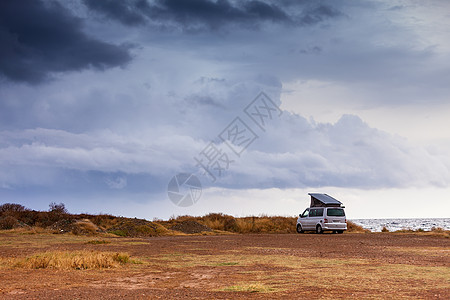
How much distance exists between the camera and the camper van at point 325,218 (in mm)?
37781

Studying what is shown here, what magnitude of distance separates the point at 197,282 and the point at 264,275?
200cm

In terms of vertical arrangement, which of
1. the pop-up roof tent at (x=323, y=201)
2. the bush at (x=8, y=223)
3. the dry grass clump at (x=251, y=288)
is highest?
the pop-up roof tent at (x=323, y=201)

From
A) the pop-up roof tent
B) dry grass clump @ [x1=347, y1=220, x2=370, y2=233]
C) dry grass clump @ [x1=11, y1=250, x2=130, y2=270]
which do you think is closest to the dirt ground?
dry grass clump @ [x1=11, y1=250, x2=130, y2=270]

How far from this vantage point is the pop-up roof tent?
132ft

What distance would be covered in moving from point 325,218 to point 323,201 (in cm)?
330

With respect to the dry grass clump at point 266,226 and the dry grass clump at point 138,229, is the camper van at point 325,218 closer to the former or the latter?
the dry grass clump at point 266,226

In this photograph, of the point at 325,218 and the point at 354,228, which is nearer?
the point at 325,218

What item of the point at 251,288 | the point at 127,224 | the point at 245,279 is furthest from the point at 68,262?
the point at 127,224

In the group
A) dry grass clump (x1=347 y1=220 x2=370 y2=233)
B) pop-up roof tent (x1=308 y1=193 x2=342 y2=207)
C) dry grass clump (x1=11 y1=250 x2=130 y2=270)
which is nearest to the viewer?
dry grass clump (x1=11 y1=250 x2=130 y2=270)

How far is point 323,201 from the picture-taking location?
40.8 m

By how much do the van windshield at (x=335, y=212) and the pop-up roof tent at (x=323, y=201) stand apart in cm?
136

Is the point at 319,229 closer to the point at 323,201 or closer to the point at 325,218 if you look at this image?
the point at 325,218

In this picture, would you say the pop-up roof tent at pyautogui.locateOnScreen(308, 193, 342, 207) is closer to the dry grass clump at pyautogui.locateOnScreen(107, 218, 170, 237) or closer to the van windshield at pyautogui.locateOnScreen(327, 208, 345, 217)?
the van windshield at pyautogui.locateOnScreen(327, 208, 345, 217)

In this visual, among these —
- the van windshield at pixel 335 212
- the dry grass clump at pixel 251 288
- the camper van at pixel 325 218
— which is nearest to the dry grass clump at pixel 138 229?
the camper van at pixel 325 218
